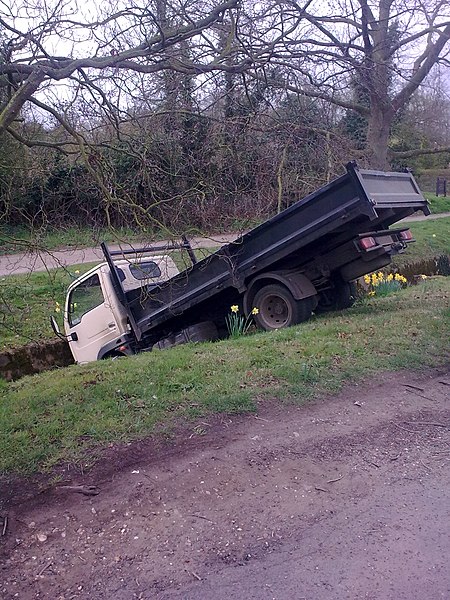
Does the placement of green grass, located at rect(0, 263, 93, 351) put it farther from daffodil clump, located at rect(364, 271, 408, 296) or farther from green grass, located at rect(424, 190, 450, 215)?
green grass, located at rect(424, 190, 450, 215)

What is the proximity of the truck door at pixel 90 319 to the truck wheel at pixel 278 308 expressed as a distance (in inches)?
90.0

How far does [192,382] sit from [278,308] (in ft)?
11.6

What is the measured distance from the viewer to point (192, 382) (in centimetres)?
598

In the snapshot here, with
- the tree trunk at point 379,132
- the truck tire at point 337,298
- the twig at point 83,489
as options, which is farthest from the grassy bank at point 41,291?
the tree trunk at point 379,132

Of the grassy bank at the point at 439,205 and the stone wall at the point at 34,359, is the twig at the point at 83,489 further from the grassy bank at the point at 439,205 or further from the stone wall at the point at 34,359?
the grassy bank at the point at 439,205

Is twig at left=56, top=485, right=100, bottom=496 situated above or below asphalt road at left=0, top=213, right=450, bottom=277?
below

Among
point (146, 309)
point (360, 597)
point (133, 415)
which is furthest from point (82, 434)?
point (146, 309)

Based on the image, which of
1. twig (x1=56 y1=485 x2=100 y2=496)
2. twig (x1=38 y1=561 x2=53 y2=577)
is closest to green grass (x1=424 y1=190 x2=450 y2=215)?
twig (x1=56 y1=485 x2=100 y2=496)

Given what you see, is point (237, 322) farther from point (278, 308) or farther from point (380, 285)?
point (380, 285)

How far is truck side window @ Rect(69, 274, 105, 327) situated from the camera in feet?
31.9

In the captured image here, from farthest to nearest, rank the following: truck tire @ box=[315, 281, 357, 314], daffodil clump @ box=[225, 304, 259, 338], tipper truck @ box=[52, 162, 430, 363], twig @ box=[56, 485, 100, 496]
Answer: truck tire @ box=[315, 281, 357, 314], daffodil clump @ box=[225, 304, 259, 338], tipper truck @ box=[52, 162, 430, 363], twig @ box=[56, 485, 100, 496]

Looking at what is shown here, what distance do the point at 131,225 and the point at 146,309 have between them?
4.36 m

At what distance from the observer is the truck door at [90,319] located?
31.8ft

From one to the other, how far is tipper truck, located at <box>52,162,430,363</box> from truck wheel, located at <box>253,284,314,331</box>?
0.01m
